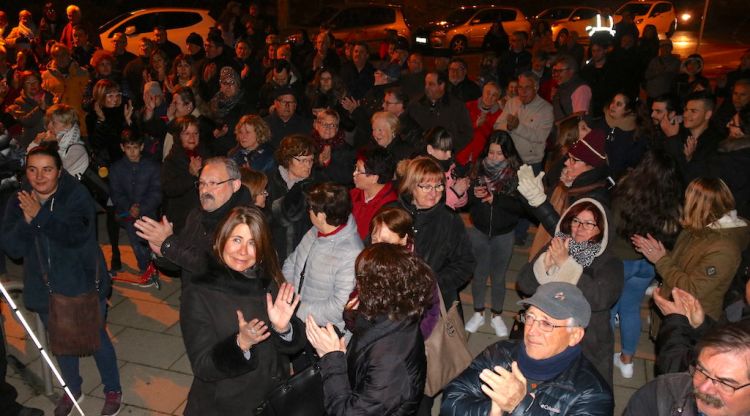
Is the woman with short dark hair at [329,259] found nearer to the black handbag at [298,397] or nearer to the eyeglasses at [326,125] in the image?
the black handbag at [298,397]

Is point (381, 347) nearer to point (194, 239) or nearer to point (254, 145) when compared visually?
point (194, 239)

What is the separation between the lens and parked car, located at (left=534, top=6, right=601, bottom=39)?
21.8 metres

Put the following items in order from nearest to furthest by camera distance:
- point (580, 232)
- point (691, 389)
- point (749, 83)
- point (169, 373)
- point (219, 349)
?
point (691, 389)
point (219, 349)
point (580, 232)
point (169, 373)
point (749, 83)

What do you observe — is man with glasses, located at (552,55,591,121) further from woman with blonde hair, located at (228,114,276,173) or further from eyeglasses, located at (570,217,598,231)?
eyeglasses, located at (570,217,598,231)

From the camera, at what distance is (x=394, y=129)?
661 cm

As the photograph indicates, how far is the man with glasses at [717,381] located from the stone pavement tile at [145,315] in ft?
15.7

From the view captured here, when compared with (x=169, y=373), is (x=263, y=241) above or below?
above

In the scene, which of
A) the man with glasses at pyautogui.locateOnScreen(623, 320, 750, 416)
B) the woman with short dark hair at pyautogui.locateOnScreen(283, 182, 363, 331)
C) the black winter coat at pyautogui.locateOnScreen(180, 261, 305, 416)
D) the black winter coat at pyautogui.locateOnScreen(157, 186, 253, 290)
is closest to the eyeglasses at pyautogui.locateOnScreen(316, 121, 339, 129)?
the black winter coat at pyautogui.locateOnScreen(157, 186, 253, 290)

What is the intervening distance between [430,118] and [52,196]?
454cm

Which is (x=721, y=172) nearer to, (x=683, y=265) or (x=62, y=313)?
(x=683, y=265)

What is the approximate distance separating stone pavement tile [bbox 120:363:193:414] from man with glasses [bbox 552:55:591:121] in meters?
5.99

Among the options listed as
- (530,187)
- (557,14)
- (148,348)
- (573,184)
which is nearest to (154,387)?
(148,348)

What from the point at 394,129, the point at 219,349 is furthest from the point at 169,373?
the point at 394,129

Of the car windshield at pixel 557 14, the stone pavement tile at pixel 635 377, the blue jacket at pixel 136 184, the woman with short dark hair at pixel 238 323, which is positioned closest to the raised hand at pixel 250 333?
the woman with short dark hair at pixel 238 323
